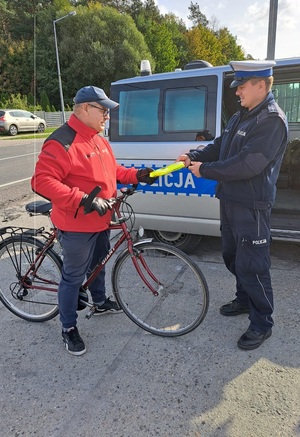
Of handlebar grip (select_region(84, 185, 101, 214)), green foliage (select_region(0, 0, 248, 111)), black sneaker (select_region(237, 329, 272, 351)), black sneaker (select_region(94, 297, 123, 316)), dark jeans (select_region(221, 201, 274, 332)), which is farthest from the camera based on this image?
green foliage (select_region(0, 0, 248, 111))

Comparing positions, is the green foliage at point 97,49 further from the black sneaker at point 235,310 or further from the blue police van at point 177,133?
the black sneaker at point 235,310

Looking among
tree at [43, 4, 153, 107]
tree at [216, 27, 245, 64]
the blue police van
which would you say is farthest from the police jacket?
tree at [216, 27, 245, 64]

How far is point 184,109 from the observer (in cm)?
348

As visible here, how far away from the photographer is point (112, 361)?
7.79ft

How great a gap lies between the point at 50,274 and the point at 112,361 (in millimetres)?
866

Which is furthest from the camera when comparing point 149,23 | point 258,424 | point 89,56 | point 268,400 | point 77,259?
point 149,23

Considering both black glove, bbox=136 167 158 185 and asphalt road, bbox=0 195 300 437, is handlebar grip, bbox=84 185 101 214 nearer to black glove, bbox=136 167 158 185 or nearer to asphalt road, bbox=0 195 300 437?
black glove, bbox=136 167 158 185

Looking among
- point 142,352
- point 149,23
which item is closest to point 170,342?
point 142,352

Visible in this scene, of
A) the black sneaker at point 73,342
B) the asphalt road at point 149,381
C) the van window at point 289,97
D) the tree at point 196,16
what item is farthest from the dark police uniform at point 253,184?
the tree at point 196,16

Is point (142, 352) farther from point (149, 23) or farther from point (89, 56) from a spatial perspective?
point (149, 23)

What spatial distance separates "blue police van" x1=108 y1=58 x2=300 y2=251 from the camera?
3.35 metres

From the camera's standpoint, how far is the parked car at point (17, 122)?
1991 cm

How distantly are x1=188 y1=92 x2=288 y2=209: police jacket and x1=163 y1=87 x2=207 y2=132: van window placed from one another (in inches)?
40.6

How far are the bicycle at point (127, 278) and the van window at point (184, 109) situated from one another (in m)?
1.14
